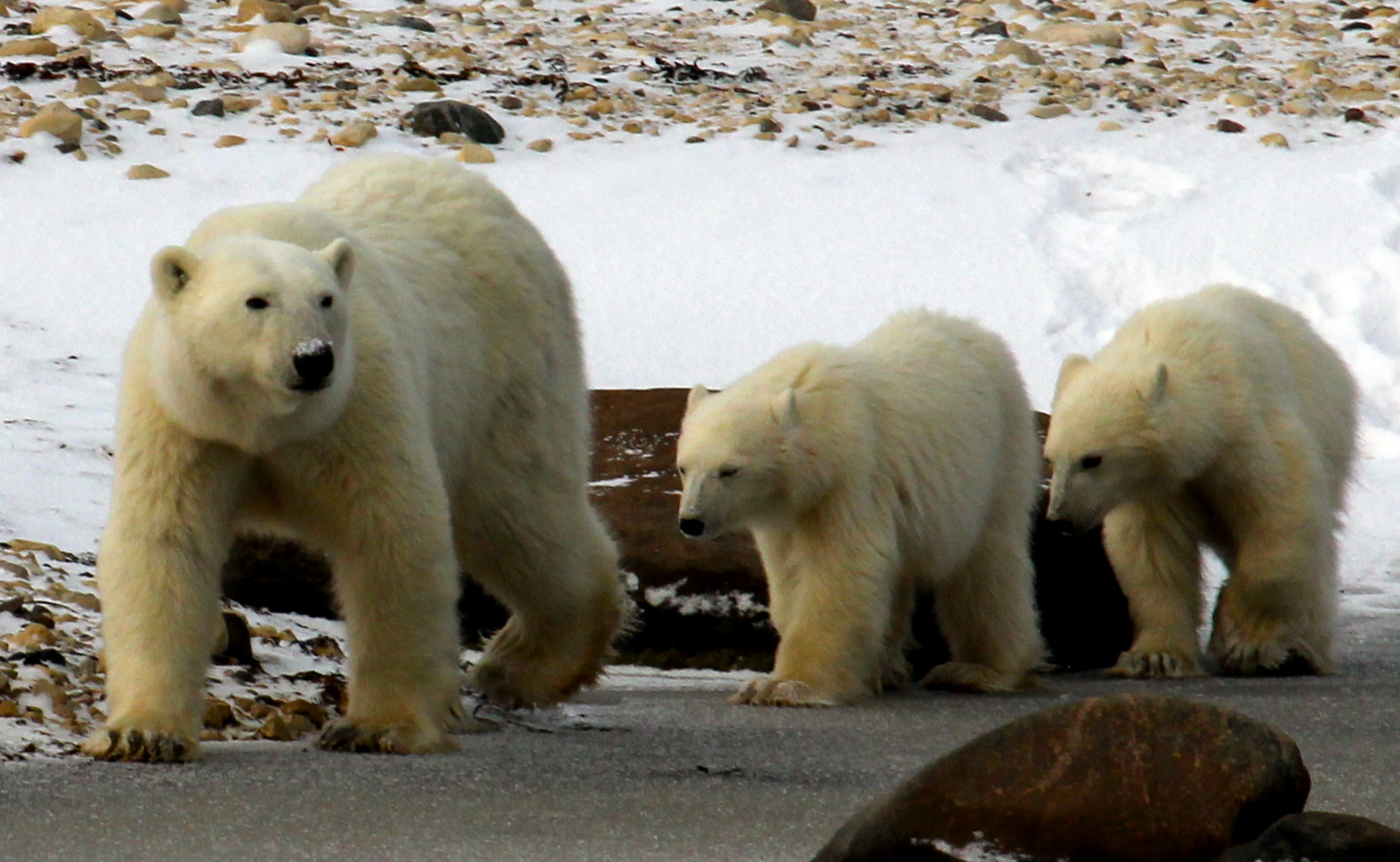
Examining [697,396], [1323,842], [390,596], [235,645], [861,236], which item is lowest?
[861,236]

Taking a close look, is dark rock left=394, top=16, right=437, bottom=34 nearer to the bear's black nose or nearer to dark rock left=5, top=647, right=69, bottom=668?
dark rock left=5, top=647, right=69, bottom=668

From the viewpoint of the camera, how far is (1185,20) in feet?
54.3

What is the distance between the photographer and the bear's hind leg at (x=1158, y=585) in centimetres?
685

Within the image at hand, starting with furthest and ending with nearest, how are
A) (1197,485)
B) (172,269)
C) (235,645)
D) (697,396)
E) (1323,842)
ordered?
1. (1197,485)
2. (697,396)
3. (235,645)
4. (172,269)
5. (1323,842)

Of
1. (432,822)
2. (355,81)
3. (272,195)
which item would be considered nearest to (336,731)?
(432,822)

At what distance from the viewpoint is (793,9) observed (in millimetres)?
16547

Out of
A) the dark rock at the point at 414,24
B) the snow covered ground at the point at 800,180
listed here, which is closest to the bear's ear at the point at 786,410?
the snow covered ground at the point at 800,180

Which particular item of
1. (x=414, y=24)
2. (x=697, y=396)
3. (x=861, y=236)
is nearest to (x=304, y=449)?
(x=697, y=396)

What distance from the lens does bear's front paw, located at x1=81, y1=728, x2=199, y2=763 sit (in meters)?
4.29

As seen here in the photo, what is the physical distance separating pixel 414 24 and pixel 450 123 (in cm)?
266

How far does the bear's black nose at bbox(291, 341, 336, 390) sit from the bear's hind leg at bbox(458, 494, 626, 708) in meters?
1.34

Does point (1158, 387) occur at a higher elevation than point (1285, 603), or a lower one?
higher

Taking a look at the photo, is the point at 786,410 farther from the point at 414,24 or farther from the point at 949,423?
the point at 414,24

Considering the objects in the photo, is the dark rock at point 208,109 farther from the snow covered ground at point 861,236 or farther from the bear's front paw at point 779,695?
the bear's front paw at point 779,695
